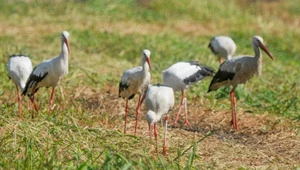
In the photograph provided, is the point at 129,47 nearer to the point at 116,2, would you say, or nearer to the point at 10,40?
the point at 10,40

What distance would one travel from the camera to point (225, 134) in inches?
410

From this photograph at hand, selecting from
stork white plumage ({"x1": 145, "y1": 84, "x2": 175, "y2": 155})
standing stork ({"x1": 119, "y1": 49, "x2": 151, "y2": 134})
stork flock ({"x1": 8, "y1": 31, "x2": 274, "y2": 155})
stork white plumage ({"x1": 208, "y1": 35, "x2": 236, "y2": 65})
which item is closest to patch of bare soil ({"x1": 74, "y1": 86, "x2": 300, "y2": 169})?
stork flock ({"x1": 8, "y1": 31, "x2": 274, "y2": 155})

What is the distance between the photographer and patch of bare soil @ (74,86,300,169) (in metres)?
8.54

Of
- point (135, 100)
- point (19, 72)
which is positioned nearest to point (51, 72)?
point (19, 72)

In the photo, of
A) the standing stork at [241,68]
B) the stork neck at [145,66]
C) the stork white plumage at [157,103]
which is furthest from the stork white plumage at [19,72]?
the stork white plumage at [157,103]

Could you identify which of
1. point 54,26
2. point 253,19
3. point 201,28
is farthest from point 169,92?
point 253,19

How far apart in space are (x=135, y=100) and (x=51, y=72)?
1879mm

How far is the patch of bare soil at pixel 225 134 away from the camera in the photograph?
854cm

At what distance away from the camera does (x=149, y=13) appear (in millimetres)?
22062

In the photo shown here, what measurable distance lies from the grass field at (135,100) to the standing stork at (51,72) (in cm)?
34

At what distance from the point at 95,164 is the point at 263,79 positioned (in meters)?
7.41

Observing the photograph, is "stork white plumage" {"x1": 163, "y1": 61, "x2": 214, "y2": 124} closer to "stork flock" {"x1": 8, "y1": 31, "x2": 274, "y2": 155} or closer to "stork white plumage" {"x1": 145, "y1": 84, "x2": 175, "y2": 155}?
"stork flock" {"x1": 8, "y1": 31, "x2": 274, "y2": 155}

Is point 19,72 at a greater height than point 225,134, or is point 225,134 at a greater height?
point 19,72

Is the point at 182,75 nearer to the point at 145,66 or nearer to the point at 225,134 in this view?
the point at 225,134
